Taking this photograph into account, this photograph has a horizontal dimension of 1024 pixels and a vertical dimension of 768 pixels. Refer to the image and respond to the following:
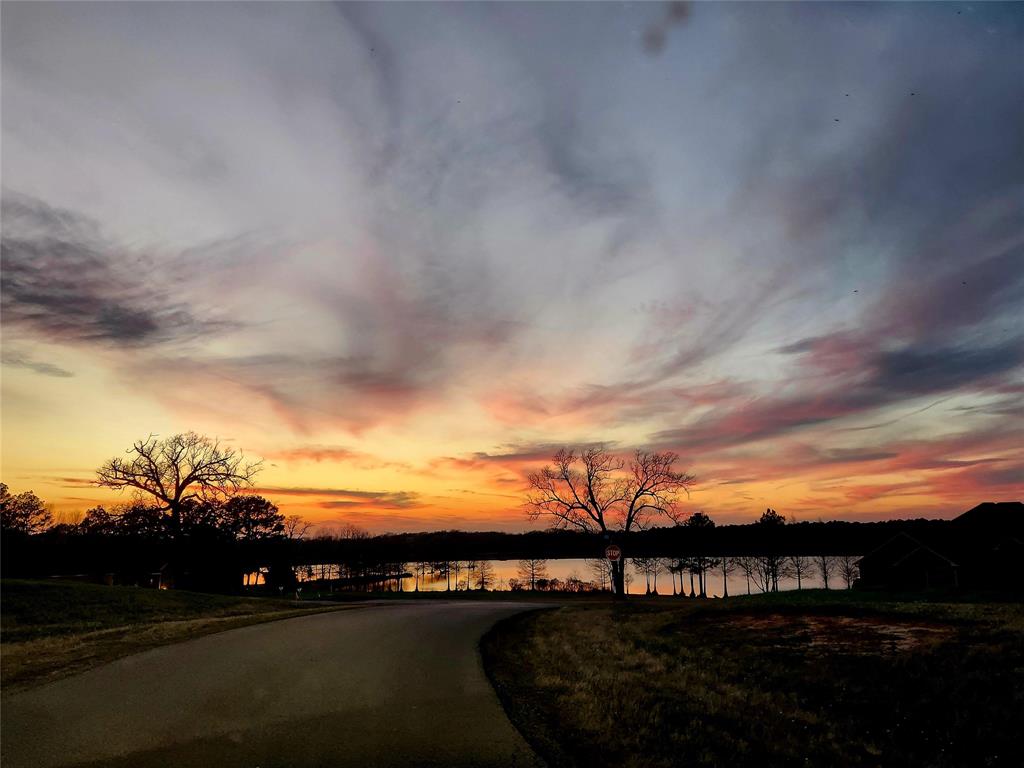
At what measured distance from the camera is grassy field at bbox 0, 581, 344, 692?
45.9 feet

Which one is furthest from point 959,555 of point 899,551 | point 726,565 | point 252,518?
point 726,565

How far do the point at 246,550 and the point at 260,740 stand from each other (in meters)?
80.2

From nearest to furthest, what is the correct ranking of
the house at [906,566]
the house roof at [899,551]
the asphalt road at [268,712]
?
the asphalt road at [268,712], the house at [906,566], the house roof at [899,551]

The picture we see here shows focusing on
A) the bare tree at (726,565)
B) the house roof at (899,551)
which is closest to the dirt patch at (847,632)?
the house roof at (899,551)

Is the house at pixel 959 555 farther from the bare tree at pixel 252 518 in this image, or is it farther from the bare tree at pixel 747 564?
the bare tree at pixel 747 564

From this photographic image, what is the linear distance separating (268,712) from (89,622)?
62.7 ft

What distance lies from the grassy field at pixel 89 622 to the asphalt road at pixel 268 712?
160 centimetres

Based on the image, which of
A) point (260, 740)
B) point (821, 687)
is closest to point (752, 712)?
point (821, 687)

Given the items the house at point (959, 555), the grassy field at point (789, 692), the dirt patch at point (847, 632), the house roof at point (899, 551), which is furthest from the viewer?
the house roof at point (899, 551)

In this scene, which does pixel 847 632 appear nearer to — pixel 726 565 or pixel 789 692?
pixel 789 692

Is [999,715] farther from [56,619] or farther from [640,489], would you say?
[640,489]

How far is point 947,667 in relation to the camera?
1133 cm

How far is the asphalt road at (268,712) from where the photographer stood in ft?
25.3

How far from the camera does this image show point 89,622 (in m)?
23.4
